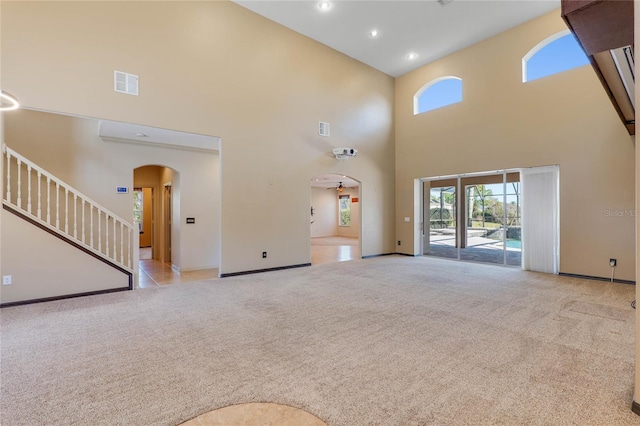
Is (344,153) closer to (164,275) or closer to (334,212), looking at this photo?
(164,275)

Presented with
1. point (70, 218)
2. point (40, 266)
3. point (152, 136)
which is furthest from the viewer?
point (152, 136)

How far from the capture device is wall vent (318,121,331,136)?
25.1 feet

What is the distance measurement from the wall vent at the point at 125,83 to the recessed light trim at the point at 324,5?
12.7 feet

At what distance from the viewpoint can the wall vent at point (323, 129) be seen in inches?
301

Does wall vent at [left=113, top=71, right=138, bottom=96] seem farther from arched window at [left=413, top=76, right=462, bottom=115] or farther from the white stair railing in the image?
arched window at [left=413, top=76, right=462, bottom=115]

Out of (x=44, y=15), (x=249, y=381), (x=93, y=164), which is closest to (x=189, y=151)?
(x=93, y=164)

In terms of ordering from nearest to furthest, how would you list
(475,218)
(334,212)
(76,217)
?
1. (76,217)
2. (475,218)
3. (334,212)

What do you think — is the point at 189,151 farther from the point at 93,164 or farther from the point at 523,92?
the point at 523,92

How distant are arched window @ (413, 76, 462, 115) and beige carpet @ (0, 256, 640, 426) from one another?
5.52 m

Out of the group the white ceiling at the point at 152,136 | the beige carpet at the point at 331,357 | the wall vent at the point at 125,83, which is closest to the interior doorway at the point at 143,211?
the white ceiling at the point at 152,136

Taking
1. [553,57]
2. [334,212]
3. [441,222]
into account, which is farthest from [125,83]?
[334,212]

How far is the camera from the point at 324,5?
621 cm

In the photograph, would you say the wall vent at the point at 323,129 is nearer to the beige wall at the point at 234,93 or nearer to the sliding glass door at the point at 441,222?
the beige wall at the point at 234,93

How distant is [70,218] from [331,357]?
18.4ft
